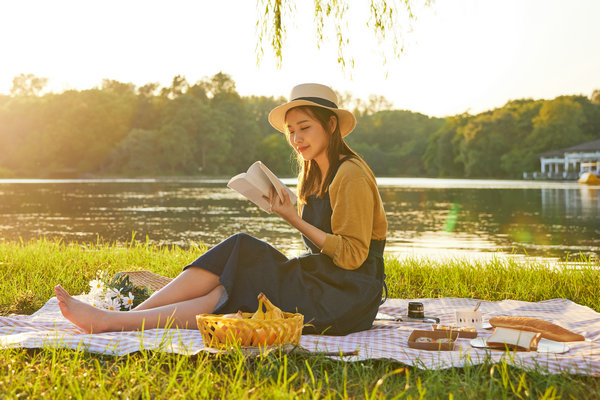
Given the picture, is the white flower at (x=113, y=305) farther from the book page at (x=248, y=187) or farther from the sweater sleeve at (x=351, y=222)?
the sweater sleeve at (x=351, y=222)

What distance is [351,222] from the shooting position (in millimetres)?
3268

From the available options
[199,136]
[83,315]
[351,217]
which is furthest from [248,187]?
[199,136]

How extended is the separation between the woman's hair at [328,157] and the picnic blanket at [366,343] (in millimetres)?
782

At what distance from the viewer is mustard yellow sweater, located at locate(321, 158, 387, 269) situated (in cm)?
326

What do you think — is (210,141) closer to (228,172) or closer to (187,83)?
(228,172)

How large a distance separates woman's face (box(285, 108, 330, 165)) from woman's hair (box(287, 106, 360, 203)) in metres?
0.02

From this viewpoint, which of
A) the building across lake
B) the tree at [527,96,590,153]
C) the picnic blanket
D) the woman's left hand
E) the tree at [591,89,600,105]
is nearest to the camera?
the picnic blanket

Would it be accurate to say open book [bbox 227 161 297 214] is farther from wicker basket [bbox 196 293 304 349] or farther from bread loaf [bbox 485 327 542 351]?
bread loaf [bbox 485 327 542 351]

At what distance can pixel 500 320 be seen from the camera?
3.34 meters

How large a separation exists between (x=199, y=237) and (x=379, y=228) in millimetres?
11821

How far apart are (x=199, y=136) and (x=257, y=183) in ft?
223

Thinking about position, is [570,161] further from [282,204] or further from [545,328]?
[282,204]

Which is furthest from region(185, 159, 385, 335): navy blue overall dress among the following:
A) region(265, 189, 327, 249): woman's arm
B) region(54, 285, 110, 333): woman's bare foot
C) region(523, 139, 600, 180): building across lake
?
region(523, 139, 600, 180): building across lake

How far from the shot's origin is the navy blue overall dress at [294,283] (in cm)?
330
